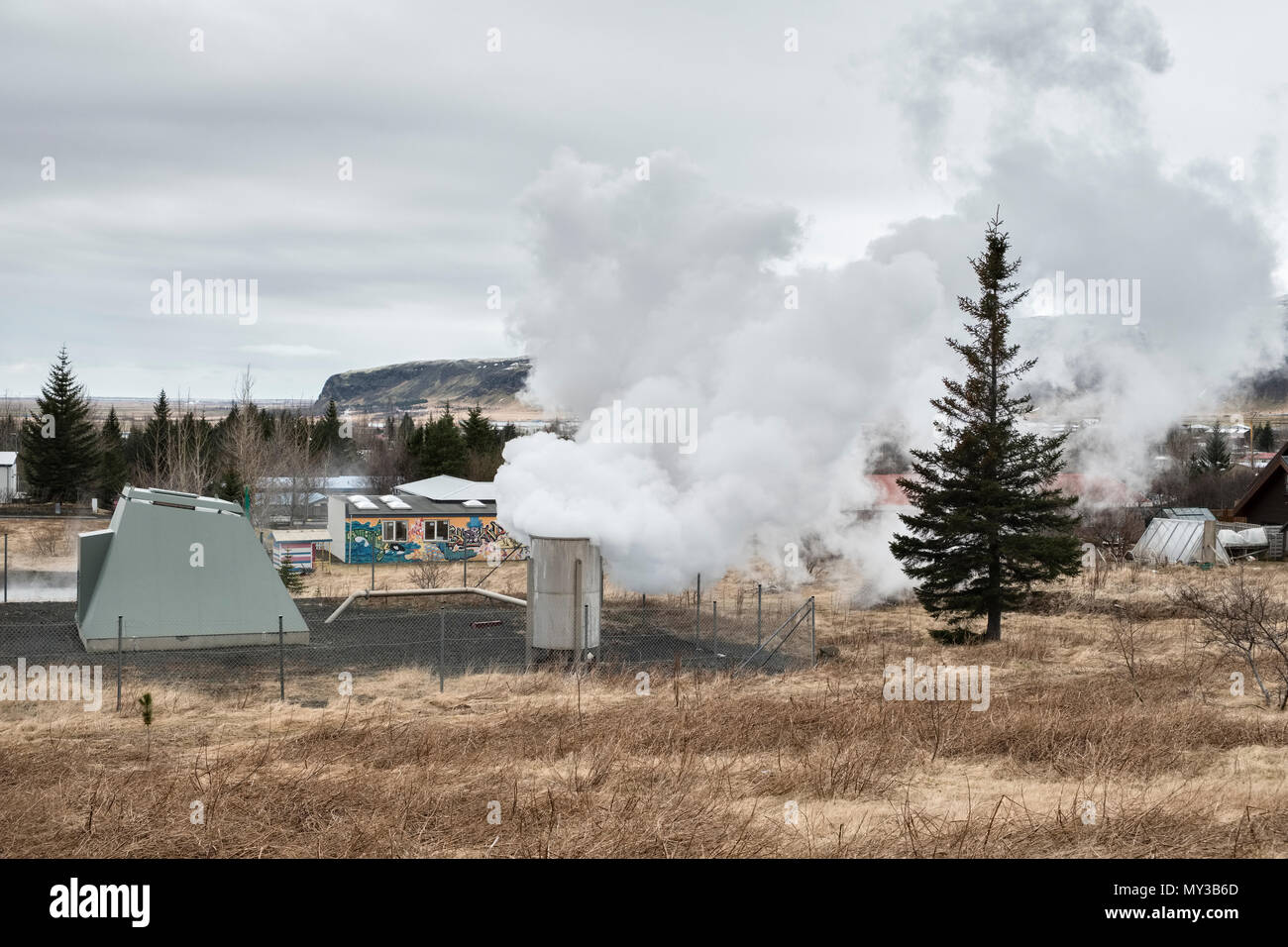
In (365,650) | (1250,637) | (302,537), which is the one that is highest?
(302,537)

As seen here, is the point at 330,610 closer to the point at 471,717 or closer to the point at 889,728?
the point at 471,717

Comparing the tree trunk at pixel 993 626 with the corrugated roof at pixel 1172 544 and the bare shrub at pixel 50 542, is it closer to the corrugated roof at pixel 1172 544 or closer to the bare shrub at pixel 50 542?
the corrugated roof at pixel 1172 544

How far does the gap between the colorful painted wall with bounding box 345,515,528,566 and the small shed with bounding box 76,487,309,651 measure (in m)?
22.3

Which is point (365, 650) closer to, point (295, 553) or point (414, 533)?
point (295, 553)

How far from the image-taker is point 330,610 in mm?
31594

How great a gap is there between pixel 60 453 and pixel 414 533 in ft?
95.4

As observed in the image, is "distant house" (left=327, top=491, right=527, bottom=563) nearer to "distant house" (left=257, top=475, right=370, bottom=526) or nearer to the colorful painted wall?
the colorful painted wall

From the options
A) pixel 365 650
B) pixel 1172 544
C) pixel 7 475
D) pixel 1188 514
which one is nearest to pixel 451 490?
pixel 7 475

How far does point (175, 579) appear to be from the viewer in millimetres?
24141

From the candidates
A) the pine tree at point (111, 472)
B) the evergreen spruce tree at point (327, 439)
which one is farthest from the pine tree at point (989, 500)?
the evergreen spruce tree at point (327, 439)

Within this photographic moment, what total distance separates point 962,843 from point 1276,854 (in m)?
2.47

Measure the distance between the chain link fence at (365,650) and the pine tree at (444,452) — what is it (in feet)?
147

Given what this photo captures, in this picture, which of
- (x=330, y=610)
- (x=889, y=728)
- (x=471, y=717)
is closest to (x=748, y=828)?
(x=889, y=728)

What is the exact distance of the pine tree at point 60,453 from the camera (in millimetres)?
63875
